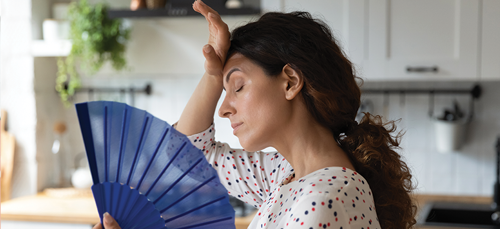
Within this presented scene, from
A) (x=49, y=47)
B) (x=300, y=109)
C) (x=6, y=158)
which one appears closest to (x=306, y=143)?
A: (x=300, y=109)

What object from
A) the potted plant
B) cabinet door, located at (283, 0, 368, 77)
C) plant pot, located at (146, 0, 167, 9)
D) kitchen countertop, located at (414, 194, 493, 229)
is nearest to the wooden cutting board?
the potted plant

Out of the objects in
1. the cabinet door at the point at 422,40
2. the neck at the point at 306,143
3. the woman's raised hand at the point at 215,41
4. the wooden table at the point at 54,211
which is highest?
the cabinet door at the point at 422,40

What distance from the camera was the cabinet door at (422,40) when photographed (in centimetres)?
194

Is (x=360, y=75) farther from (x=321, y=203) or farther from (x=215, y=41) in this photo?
(x=321, y=203)

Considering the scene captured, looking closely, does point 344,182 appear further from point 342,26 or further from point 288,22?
point 342,26

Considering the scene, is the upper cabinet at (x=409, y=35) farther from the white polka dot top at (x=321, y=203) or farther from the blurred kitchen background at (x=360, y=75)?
the white polka dot top at (x=321, y=203)

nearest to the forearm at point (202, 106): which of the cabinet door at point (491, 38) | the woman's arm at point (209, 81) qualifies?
the woman's arm at point (209, 81)

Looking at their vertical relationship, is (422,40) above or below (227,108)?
above

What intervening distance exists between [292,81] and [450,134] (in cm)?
171

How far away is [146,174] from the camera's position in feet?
2.41

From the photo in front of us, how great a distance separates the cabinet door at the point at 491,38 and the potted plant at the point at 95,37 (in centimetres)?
177

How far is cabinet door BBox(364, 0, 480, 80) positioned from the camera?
6.35ft

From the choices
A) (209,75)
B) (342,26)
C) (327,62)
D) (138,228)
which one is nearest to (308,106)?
(327,62)

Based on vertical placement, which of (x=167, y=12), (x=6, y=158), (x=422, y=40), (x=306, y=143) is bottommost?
(x=6, y=158)
